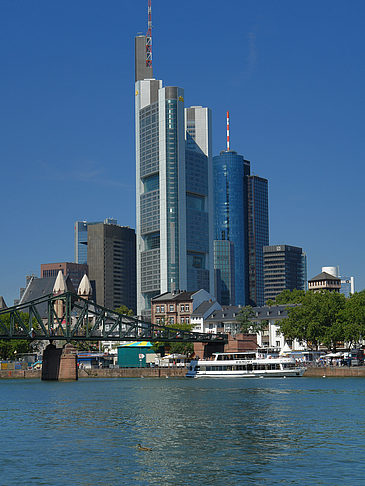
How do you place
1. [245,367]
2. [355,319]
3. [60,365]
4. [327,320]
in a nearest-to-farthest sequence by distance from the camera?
[60,365], [245,367], [355,319], [327,320]

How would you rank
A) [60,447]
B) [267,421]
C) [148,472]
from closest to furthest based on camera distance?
[148,472] → [60,447] → [267,421]

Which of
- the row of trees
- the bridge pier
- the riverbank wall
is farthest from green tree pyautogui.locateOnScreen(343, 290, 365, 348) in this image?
the bridge pier

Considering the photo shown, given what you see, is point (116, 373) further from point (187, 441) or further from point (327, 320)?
point (187, 441)

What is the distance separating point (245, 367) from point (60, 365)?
33.7 metres

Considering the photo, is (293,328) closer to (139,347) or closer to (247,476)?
(139,347)

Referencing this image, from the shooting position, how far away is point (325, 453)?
4256cm

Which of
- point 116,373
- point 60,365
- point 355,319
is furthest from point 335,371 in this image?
point 116,373

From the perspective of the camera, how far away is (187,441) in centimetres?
4822

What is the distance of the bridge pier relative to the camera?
14050 cm

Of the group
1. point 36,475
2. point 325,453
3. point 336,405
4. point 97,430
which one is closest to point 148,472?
point 36,475

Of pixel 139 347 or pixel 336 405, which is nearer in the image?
pixel 336 405

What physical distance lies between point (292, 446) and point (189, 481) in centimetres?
1135

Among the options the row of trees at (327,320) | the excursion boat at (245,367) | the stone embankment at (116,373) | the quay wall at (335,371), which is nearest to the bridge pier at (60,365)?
the stone embankment at (116,373)

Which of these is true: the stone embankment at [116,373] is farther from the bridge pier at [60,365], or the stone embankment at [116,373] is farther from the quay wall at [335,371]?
the quay wall at [335,371]
